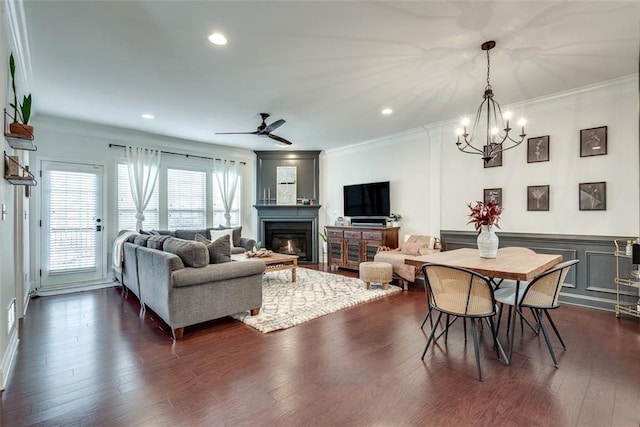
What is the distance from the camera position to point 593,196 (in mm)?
3926

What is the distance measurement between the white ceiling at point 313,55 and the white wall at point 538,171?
1.20ft

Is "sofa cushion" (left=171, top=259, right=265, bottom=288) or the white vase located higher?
the white vase

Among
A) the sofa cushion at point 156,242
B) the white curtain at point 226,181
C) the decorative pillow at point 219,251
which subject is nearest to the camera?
the decorative pillow at point 219,251

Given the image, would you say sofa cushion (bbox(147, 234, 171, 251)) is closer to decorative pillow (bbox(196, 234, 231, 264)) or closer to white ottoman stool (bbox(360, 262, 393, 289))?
decorative pillow (bbox(196, 234, 231, 264))

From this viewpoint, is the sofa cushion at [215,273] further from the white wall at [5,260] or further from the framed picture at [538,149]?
the framed picture at [538,149]

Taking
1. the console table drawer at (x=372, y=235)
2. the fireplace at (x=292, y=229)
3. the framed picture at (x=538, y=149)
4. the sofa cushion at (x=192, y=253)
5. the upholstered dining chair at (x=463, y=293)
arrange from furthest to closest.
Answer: the fireplace at (x=292, y=229)
the console table drawer at (x=372, y=235)
the framed picture at (x=538, y=149)
the sofa cushion at (x=192, y=253)
the upholstered dining chair at (x=463, y=293)

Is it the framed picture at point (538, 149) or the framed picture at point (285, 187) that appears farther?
the framed picture at point (285, 187)

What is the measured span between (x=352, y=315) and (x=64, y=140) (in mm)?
5494

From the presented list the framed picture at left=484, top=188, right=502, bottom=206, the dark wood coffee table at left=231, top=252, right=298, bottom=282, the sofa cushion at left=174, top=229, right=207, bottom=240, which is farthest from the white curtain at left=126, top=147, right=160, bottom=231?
the framed picture at left=484, top=188, right=502, bottom=206

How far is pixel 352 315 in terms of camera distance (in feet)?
12.1

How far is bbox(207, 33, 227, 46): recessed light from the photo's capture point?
2.70 m

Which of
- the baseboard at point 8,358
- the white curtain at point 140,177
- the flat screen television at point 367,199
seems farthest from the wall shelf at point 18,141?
the flat screen television at point 367,199

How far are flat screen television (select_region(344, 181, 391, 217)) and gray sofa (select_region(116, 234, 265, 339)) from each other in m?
3.47

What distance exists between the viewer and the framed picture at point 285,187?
750 cm
